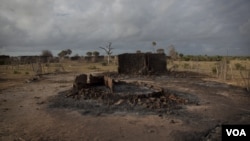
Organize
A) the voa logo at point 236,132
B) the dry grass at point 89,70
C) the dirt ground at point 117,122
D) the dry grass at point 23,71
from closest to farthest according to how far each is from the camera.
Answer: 1. the voa logo at point 236,132
2. the dirt ground at point 117,122
3. the dry grass at point 89,70
4. the dry grass at point 23,71

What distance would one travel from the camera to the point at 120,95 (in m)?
10.4

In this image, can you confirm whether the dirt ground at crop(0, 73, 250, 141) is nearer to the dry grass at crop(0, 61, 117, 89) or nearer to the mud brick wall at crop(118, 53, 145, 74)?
the dry grass at crop(0, 61, 117, 89)

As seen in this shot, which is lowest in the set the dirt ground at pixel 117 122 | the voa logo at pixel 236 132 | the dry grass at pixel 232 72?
the dirt ground at pixel 117 122

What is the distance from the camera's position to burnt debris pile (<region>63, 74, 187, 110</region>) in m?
9.86

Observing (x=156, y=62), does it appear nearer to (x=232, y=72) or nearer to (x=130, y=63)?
(x=130, y=63)

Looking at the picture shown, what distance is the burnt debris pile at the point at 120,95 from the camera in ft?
32.3

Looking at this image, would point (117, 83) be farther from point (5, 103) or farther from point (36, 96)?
point (5, 103)

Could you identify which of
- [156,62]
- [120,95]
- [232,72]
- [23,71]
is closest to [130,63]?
[156,62]

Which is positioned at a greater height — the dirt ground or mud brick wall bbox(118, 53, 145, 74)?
mud brick wall bbox(118, 53, 145, 74)

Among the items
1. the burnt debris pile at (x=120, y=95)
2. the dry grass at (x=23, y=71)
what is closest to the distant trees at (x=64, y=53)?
the dry grass at (x=23, y=71)

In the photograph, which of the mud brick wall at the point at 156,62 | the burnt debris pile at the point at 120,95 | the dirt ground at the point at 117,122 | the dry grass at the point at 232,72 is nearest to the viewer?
the dirt ground at the point at 117,122

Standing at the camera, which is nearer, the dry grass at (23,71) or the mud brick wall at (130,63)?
the dry grass at (23,71)

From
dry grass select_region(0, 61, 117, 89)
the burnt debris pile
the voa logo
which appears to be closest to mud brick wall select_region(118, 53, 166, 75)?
Answer: dry grass select_region(0, 61, 117, 89)

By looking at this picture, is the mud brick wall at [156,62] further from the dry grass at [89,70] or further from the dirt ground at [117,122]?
the dirt ground at [117,122]
